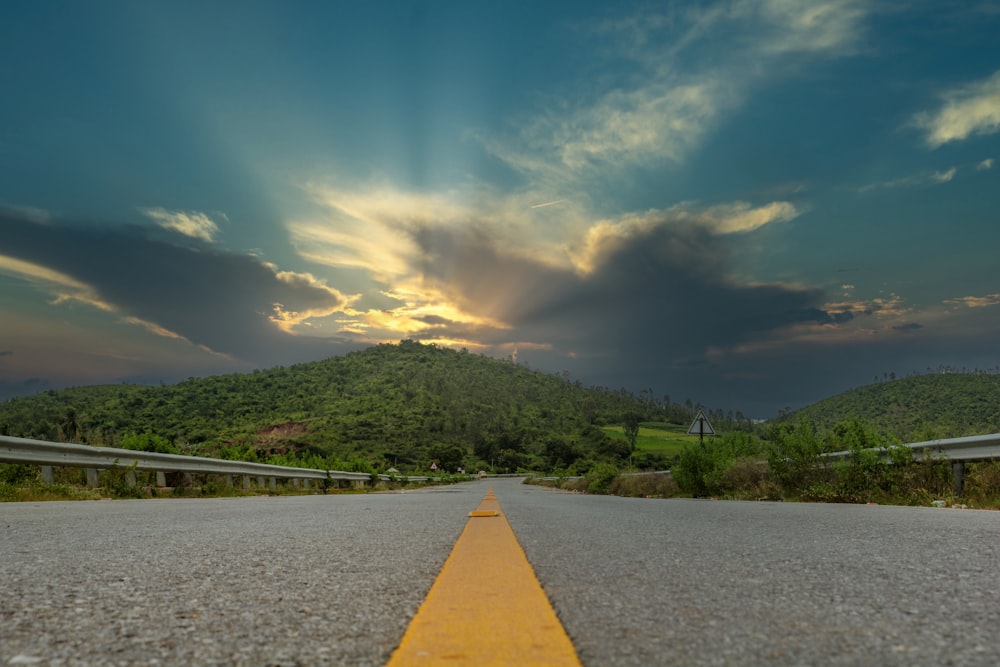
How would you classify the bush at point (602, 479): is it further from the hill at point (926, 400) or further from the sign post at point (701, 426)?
the hill at point (926, 400)

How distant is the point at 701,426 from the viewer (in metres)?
22.3

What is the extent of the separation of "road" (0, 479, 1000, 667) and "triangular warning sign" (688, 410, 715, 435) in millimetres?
17205

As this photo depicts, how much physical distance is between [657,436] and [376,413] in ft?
183

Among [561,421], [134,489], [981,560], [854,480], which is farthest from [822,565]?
[561,421]

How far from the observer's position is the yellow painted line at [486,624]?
67.0 inches

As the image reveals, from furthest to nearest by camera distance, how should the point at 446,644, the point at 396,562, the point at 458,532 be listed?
the point at 458,532, the point at 396,562, the point at 446,644

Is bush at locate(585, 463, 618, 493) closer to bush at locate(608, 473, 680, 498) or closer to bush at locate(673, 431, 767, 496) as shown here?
bush at locate(608, 473, 680, 498)

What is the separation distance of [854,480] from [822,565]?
8.82 meters

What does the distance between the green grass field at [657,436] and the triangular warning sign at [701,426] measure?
7766 centimetres

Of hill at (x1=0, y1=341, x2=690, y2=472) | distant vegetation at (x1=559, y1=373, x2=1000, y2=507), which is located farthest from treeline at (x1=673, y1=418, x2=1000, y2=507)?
hill at (x1=0, y1=341, x2=690, y2=472)

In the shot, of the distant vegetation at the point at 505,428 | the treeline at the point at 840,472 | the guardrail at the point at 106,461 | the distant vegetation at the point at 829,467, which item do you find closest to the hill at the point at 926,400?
the distant vegetation at the point at 505,428

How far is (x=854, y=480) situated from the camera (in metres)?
10.9

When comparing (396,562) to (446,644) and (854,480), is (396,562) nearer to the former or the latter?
(446,644)

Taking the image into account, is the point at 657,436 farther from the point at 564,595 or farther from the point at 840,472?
the point at 564,595
